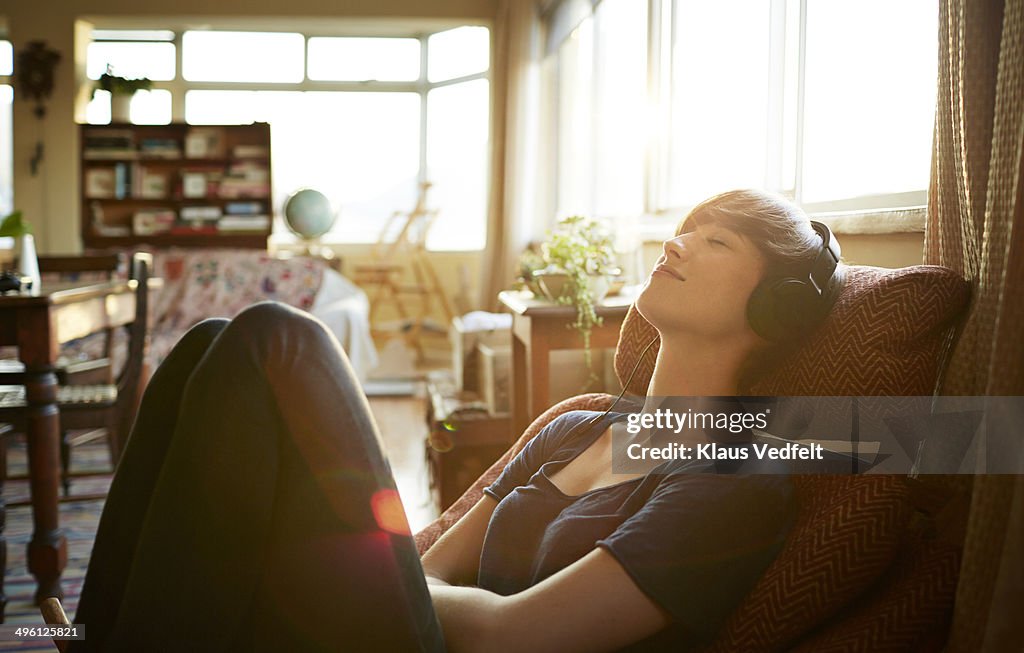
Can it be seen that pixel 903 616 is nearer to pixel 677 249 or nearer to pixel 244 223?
pixel 677 249

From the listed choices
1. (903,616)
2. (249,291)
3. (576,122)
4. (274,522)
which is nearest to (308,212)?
(249,291)

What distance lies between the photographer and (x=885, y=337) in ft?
3.55

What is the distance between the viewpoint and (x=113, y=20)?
22.3 ft

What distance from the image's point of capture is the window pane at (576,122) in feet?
16.9

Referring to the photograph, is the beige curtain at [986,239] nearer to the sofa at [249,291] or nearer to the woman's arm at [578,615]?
the woman's arm at [578,615]

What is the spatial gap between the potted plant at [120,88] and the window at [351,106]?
814mm

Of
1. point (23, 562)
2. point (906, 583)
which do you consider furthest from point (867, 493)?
point (23, 562)

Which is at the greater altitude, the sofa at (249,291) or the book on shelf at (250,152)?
the book on shelf at (250,152)

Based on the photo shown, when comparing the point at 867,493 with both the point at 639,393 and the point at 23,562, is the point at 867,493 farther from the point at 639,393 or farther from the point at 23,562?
the point at 23,562

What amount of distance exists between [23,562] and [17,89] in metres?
5.03

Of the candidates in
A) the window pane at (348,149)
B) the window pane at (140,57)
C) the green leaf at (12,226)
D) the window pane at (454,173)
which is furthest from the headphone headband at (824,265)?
the window pane at (140,57)

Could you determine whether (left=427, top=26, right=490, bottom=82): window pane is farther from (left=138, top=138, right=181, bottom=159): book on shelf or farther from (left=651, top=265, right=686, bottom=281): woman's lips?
(left=651, top=265, right=686, bottom=281): woman's lips

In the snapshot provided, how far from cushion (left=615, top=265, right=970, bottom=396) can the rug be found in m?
1.54

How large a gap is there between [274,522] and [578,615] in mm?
335
